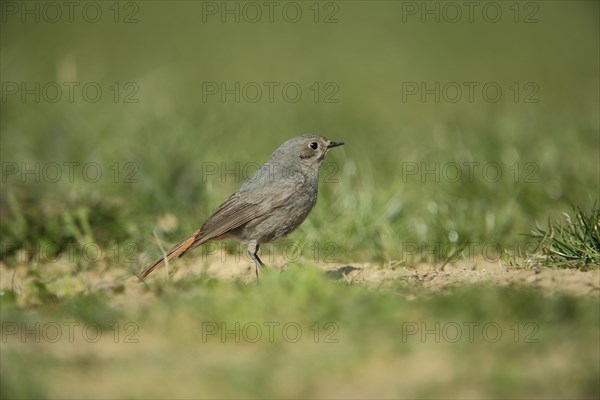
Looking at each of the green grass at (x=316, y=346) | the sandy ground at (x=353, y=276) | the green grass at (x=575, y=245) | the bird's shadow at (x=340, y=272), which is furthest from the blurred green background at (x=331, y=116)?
the green grass at (x=316, y=346)

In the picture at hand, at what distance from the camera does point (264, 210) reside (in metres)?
6.66

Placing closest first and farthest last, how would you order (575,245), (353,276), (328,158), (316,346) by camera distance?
1. (316,346)
2. (575,245)
3. (353,276)
4. (328,158)

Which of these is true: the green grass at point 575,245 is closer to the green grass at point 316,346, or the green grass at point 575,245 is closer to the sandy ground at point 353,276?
the sandy ground at point 353,276

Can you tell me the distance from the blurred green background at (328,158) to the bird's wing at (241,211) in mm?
753

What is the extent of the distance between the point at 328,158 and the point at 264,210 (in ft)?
8.42

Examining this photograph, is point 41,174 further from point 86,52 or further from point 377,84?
point 377,84

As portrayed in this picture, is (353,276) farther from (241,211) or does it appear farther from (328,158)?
(328,158)

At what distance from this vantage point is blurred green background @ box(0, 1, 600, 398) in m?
4.07

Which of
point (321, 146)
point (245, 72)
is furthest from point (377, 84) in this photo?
point (321, 146)

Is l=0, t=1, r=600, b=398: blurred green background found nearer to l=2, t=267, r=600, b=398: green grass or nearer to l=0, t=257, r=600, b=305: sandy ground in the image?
l=2, t=267, r=600, b=398: green grass

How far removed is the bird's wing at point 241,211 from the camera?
657 centimetres

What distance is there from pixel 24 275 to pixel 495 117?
593 centimetres

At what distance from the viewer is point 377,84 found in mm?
13977

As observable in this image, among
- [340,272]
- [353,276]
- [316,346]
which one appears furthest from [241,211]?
[316,346]
